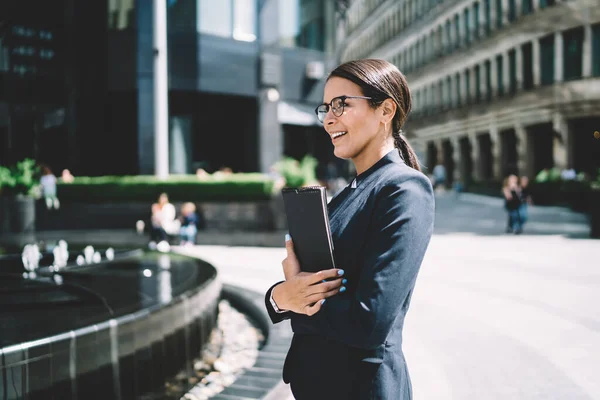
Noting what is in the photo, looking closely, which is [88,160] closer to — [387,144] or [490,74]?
[387,144]

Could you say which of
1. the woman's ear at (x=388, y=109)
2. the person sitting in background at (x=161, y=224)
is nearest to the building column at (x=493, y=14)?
the person sitting in background at (x=161, y=224)

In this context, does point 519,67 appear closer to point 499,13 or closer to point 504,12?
point 504,12

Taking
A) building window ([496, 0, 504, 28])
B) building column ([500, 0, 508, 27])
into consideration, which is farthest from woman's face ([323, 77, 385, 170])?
building window ([496, 0, 504, 28])

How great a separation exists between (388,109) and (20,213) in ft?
58.4

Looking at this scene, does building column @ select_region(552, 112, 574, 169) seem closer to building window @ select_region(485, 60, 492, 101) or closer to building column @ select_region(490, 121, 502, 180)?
building column @ select_region(490, 121, 502, 180)

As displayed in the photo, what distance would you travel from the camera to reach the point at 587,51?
32688 millimetres

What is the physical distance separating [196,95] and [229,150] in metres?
2.60

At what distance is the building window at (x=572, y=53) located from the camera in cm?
3338

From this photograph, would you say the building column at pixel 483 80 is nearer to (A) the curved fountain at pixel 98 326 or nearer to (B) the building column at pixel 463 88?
(B) the building column at pixel 463 88

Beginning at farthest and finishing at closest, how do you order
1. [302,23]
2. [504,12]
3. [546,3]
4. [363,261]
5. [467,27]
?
[467,27]
[504,12]
[546,3]
[302,23]
[363,261]

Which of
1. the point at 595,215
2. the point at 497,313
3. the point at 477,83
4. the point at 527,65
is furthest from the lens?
the point at 477,83

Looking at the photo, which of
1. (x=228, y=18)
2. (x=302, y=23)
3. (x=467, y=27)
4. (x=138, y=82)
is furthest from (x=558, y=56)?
(x=138, y=82)

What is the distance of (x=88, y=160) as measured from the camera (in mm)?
21859

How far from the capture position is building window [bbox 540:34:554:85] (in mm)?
35219
